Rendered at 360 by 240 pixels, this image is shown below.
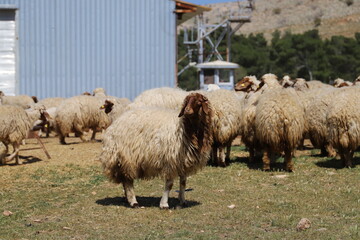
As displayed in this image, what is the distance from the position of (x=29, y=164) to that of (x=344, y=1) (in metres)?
97.3

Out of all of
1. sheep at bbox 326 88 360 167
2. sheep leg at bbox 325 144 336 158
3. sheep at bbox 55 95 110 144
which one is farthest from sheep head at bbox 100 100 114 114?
sheep at bbox 326 88 360 167

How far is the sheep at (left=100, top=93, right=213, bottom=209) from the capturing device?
8.47 metres

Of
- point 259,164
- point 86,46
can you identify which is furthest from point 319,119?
point 86,46

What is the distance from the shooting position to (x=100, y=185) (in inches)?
430

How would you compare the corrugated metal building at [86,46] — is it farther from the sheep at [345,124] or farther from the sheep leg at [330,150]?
the sheep at [345,124]

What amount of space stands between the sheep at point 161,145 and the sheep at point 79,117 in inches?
406

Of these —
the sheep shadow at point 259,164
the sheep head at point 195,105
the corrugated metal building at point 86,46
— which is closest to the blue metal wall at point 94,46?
the corrugated metal building at point 86,46

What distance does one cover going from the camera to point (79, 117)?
62.6 ft

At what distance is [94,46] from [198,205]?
19.2 metres

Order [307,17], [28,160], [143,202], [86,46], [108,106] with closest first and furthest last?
1. [143,202]
2. [28,160]
3. [108,106]
4. [86,46]
5. [307,17]

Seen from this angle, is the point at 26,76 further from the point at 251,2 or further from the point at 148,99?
the point at 251,2

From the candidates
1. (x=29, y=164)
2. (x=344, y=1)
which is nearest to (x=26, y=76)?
(x=29, y=164)

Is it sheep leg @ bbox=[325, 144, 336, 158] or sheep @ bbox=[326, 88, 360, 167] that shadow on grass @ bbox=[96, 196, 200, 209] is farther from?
sheep leg @ bbox=[325, 144, 336, 158]

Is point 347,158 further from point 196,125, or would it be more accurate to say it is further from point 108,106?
point 108,106
